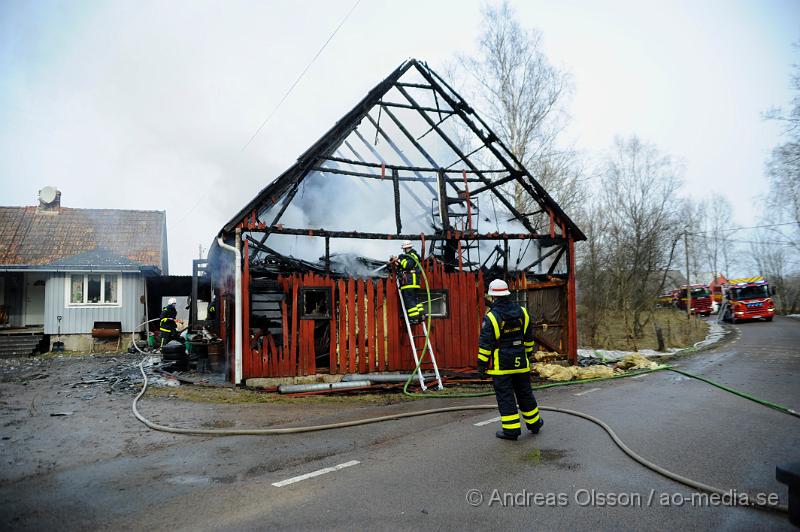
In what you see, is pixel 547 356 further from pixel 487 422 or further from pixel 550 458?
pixel 550 458

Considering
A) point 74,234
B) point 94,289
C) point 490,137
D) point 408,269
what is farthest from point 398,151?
point 74,234

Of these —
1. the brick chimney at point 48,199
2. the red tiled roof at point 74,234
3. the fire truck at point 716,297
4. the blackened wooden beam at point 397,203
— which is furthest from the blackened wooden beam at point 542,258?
the fire truck at point 716,297

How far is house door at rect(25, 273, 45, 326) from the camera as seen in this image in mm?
19547

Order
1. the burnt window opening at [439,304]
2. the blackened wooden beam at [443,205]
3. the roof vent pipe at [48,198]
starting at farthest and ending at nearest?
the roof vent pipe at [48,198] < the blackened wooden beam at [443,205] < the burnt window opening at [439,304]

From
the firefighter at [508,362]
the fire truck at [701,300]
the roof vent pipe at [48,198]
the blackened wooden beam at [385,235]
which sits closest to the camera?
the firefighter at [508,362]

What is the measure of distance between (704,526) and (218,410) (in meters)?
6.46

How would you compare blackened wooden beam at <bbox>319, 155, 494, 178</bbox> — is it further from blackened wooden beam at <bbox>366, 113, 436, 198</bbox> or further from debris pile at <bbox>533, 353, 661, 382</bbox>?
debris pile at <bbox>533, 353, 661, 382</bbox>

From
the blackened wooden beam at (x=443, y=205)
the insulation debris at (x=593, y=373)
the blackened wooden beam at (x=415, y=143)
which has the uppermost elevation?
the blackened wooden beam at (x=415, y=143)

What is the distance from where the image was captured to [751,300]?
1267 inches

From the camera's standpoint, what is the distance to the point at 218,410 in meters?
7.55

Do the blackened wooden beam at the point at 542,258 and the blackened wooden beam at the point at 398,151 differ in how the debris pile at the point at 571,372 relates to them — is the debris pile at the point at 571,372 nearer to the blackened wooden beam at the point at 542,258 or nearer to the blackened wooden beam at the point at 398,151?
the blackened wooden beam at the point at 542,258

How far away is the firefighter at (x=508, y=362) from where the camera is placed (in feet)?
18.1

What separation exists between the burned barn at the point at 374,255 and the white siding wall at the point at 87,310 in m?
7.68

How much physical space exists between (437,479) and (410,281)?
5.54 metres
